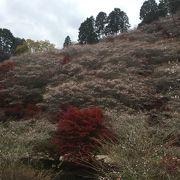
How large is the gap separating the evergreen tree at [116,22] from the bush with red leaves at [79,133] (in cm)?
6239

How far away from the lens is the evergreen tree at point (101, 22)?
83062 millimetres

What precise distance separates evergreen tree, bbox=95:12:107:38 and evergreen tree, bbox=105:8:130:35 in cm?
81

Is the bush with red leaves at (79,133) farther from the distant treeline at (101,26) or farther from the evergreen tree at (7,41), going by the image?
the evergreen tree at (7,41)

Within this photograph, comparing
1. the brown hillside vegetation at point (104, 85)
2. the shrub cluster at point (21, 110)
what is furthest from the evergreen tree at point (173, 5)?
the shrub cluster at point (21, 110)

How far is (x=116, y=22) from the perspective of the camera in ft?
272

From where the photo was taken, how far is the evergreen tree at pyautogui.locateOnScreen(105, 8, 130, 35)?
82500 mm

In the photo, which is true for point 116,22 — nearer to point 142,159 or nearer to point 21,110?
point 21,110

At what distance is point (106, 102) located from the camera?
28469 mm

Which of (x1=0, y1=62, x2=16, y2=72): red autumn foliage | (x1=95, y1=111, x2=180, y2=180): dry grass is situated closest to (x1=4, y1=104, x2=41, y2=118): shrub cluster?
(x1=0, y1=62, x2=16, y2=72): red autumn foliage

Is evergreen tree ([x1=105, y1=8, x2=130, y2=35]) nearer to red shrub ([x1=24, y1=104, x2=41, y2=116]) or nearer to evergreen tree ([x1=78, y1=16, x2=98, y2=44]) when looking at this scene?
evergreen tree ([x1=78, y1=16, x2=98, y2=44])

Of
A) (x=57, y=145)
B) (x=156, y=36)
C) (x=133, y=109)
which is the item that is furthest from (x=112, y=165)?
(x=156, y=36)

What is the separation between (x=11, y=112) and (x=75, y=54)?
50.4 feet

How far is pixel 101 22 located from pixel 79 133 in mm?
64617

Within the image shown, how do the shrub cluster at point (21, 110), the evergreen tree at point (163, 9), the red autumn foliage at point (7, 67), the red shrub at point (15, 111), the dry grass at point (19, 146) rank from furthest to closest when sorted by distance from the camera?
the evergreen tree at point (163, 9) → the red autumn foliage at point (7, 67) → the red shrub at point (15, 111) → the shrub cluster at point (21, 110) → the dry grass at point (19, 146)
